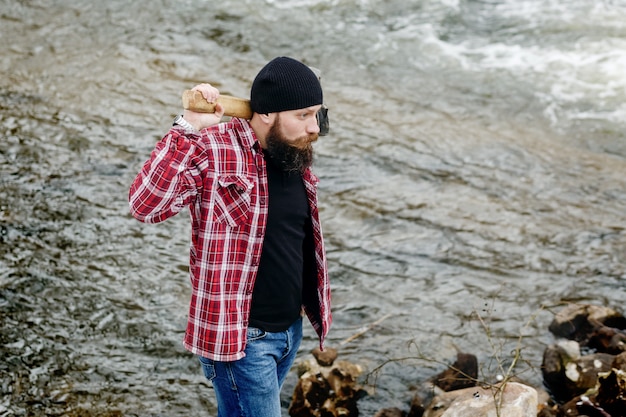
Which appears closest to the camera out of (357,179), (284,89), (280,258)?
(284,89)

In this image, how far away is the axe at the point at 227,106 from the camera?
3.28 metres

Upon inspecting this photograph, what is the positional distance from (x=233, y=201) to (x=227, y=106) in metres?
0.42

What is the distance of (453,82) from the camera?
1030 centimetres

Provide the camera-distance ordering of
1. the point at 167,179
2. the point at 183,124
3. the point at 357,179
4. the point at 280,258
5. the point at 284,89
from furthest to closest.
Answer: the point at 357,179 → the point at 280,258 → the point at 284,89 → the point at 183,124 → the point at 167,179

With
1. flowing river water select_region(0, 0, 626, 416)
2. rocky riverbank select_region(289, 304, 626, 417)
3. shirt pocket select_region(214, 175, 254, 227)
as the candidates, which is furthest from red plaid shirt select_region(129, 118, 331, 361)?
flowing river water select_region(0, 0, 626, 416)

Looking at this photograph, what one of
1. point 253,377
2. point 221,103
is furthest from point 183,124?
point 253,377

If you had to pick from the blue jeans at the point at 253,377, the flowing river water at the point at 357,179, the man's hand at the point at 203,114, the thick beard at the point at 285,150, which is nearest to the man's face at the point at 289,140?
the thick beard at the point at 285,150

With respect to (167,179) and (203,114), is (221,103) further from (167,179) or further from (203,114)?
(167,179)

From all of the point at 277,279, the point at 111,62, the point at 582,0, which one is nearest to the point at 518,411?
the point at 277,279

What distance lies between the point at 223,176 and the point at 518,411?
6.99 ft

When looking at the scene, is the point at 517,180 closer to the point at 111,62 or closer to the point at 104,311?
the point at 104,311

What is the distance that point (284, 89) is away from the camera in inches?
133

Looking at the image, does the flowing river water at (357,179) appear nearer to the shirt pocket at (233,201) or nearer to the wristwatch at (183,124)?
the shirt pocket at (233,201)

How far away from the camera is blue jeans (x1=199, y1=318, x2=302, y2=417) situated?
3.42 m
